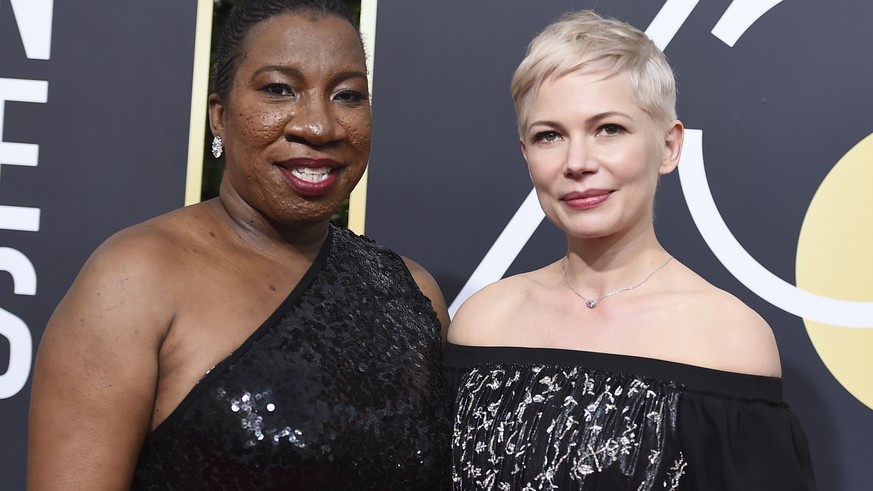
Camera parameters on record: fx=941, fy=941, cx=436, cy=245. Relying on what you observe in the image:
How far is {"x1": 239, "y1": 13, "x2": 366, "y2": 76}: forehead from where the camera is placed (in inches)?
72.1

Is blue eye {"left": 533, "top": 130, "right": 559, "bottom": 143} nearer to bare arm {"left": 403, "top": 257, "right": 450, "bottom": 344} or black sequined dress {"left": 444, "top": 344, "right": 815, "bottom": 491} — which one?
black sequined dress {"left": 444, "top": 344, "right": 815, "bottom": 491}

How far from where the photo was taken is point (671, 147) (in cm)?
190

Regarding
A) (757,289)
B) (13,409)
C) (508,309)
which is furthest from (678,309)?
(13,409)

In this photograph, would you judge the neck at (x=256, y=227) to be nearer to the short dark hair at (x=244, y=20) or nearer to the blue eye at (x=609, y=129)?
the short dark hair at (x=244, y=20)

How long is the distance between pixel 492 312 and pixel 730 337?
0.51 m

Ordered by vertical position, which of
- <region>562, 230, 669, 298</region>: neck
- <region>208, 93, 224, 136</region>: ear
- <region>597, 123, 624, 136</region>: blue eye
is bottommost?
<region>562, 230, 669, 298</region>: neck

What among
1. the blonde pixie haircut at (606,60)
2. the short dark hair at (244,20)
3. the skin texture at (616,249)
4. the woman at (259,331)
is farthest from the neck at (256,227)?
the blonde pixie haircut at (606,60)

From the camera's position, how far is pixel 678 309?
1813mm

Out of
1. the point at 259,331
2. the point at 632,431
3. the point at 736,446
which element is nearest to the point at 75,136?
the point at 259,331

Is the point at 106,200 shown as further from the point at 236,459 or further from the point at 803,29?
the point at 803,29

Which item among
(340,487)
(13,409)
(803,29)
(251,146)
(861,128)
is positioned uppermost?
(803,29)

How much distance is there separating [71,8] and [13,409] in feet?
3.68

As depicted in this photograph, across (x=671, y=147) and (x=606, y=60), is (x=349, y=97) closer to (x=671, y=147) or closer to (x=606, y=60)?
(x=606, y=60)

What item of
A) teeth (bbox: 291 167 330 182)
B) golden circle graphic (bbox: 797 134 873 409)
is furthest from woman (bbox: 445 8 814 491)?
golden circle graphic (bbox: 797 134 873 409)
